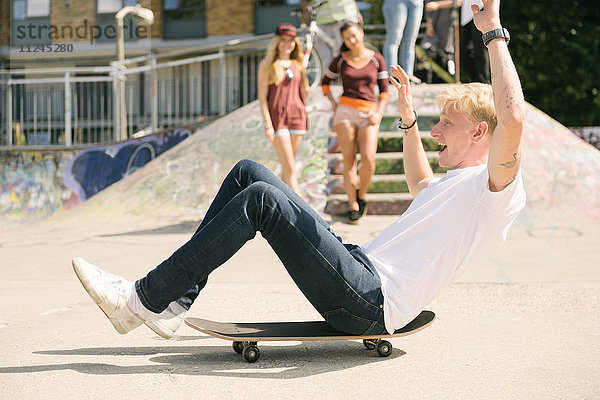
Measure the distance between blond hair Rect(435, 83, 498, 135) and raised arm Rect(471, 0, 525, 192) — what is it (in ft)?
0.76

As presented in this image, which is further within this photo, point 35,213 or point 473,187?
point 35,213

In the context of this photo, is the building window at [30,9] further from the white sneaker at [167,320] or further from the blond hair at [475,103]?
the blond hair at [475,103]

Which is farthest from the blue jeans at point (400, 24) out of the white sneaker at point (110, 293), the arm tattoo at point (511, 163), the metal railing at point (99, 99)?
the white sneaker at point (110, 293)

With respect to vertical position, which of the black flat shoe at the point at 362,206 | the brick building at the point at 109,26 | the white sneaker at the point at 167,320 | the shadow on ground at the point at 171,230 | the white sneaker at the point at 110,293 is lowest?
the shadow on ground at the point at 171,230

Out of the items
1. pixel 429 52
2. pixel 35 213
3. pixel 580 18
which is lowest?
pixel 35 213

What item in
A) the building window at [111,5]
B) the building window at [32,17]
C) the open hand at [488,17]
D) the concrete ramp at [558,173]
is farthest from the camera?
the building window at [32,17]

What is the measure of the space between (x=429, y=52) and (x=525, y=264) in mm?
6154

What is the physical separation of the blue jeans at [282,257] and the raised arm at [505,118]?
2.11ft

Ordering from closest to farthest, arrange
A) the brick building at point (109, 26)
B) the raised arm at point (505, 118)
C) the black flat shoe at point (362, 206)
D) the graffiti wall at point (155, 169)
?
the raised arm at point (505, 118) < the black flat shoe at point (362, 206) < the graffiti wall at point (155, 169) < the brick building at point (109, 26)

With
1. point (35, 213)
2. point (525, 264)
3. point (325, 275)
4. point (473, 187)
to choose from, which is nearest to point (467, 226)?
point (473, 187)

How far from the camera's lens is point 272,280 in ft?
16.0

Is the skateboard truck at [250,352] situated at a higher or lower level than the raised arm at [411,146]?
lower

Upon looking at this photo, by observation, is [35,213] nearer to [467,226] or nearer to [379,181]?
[379,181]

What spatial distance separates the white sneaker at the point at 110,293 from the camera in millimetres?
2551
